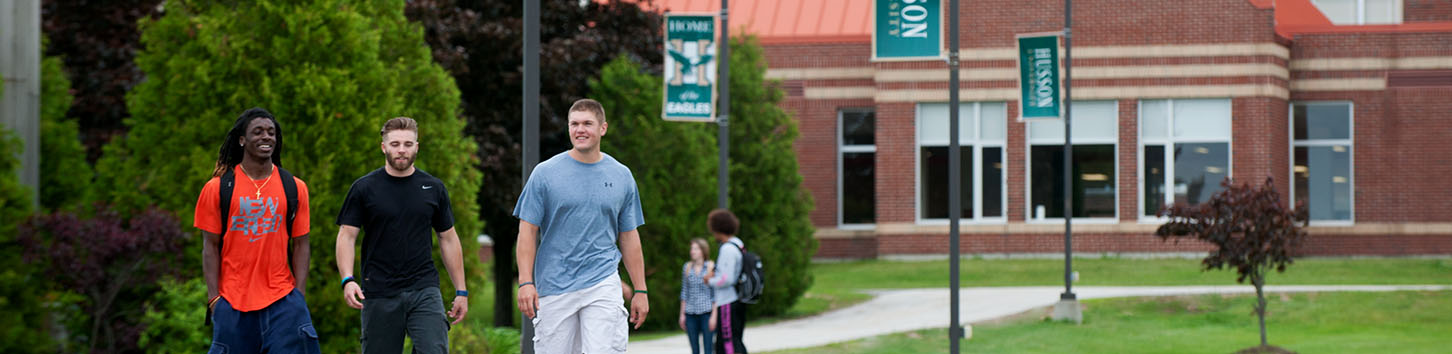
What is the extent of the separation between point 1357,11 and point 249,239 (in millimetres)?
36403

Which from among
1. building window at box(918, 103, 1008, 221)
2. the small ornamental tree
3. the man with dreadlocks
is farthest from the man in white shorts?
building window at box(918, 103, 1008, 221)

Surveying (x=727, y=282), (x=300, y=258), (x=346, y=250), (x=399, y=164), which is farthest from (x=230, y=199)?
(x=727, y=282)

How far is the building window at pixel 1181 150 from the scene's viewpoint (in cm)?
3228

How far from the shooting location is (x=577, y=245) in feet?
22.4

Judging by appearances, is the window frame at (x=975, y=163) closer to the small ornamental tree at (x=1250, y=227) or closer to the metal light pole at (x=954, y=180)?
the small ornamental tree at (x=1250, y=227)

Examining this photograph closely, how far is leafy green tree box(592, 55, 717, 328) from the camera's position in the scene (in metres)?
20.5

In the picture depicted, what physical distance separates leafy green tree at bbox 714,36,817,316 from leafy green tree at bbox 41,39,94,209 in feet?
37.4

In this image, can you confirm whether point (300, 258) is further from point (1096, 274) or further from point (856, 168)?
point (856, 168)

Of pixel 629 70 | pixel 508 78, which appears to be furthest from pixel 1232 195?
pixel 508 78

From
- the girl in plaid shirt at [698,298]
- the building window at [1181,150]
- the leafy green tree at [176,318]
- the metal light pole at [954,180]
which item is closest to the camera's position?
the leafy green tree at [176,318]

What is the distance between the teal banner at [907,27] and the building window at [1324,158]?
21.1m

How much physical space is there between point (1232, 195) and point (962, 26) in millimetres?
16597

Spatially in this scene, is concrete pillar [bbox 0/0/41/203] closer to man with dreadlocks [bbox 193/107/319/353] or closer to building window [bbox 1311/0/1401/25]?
man with dreadlocks [bbox 193/107/319/353]

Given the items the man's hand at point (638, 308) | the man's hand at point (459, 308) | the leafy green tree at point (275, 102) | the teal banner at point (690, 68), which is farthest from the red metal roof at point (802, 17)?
the man's hand at point (638, 308)
